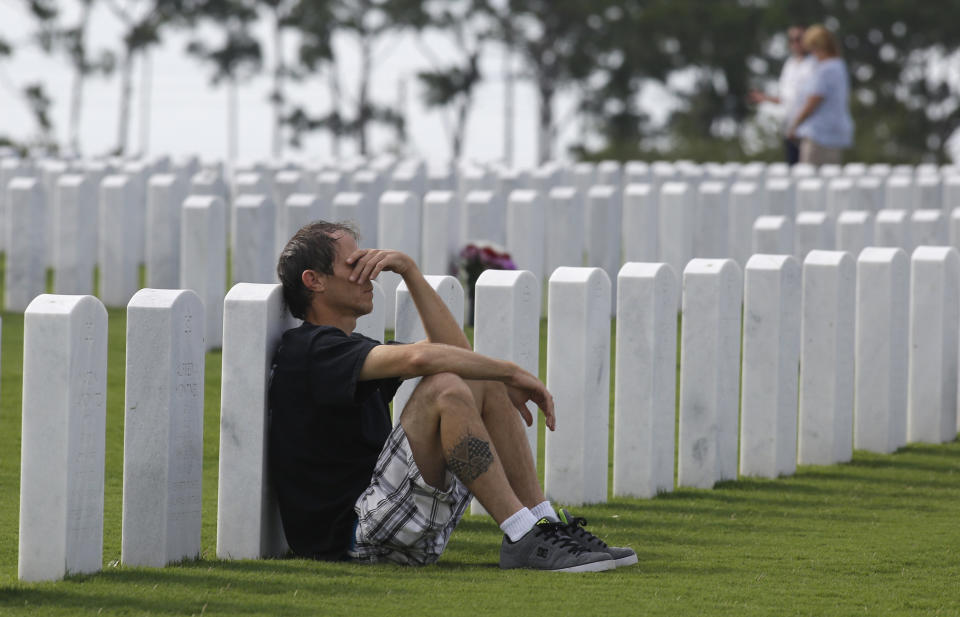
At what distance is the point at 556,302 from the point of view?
5586mm

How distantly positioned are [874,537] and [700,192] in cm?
595

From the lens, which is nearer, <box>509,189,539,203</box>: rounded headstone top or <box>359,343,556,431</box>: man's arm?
<box>359,343,556,431</box>: man's arm

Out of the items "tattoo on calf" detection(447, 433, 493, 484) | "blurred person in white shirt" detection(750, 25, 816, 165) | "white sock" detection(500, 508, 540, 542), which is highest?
"blurred person in white shirt" detection(750, 25, 816, 165)

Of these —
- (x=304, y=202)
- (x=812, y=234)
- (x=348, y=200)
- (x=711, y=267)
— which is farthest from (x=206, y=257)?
(x=711, y=267)

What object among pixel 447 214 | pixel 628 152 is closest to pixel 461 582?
pixel 447 214

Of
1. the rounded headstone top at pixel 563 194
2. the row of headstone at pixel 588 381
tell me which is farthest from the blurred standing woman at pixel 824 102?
the row of headstone at pixel 588 381

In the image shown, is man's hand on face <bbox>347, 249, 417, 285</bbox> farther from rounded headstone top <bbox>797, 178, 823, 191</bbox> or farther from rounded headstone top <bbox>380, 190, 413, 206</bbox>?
rounded headstone top <bbox>797, 178, 823, 191</bbox>

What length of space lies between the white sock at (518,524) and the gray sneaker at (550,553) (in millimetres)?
15

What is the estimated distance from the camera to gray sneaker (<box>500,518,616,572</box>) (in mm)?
4742

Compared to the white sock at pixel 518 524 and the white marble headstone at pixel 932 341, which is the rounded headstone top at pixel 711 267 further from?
the white sock at pixel 518 524

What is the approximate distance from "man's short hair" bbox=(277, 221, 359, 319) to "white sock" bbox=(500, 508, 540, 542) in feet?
2.93

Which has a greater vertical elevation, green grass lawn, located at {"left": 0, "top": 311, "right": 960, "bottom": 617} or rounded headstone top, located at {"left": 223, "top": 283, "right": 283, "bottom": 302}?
rounded headstone top, located at {"left": 223, "top": 283, "right": 283, "bottom": 302}

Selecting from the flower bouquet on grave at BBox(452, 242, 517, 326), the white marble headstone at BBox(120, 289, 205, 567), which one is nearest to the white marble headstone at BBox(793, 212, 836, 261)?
the flower bouquet on grave at BBox(452, 242, 517, 326)

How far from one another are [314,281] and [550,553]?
1078 mm
